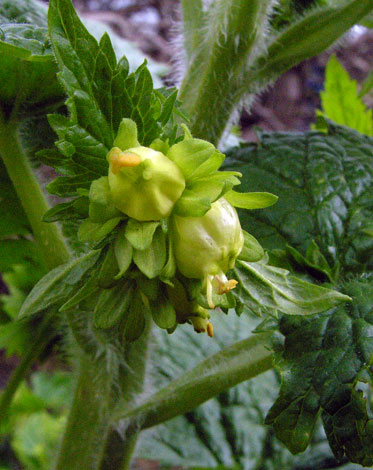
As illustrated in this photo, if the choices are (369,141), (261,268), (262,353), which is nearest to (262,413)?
(262,353)

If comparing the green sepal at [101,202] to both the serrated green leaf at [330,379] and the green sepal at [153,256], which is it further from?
the serrated green leaf at [330,379]

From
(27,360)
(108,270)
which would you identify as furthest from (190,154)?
(27,360)

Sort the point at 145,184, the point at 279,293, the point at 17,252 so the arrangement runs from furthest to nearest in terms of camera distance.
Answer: the point at 17,252 < the point at 279,293 < the point at 145,184

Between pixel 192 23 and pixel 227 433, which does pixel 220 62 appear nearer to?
pixel 192 23

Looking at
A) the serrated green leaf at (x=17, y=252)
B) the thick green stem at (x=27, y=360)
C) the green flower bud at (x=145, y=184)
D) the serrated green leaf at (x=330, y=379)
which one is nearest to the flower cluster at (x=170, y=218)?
the green flower bud at (x=145, y=184)

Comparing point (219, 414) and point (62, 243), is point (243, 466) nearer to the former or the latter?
point (219, 414)

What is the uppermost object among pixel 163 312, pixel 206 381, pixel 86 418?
pixel 163 312

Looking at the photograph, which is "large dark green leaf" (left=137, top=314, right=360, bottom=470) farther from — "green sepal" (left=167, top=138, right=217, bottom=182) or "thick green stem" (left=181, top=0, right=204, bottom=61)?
"green sepal" (left=167, top=138, right=217, bottom=182)
